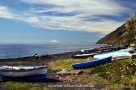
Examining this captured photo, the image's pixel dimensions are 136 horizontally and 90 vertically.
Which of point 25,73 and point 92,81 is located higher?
point 25,73

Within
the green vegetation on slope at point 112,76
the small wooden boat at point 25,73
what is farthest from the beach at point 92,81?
the small wooden boat at point 25,73

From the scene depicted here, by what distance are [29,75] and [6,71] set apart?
3.38m

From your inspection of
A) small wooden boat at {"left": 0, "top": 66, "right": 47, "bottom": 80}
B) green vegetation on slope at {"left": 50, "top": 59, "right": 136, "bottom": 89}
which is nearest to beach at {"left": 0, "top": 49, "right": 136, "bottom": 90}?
green vegetation on slope at {"left": 50, "top": 59, "right": 136, "bottom": 89}

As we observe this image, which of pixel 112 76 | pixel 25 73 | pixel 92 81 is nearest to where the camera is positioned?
pixel 92 81

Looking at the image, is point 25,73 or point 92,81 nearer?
point 92,81

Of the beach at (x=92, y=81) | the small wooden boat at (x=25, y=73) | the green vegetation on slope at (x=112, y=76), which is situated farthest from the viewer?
the small wooden boat at (x=25, y=73)

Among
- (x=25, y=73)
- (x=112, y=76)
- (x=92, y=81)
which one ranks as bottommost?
(x=92, y=81)

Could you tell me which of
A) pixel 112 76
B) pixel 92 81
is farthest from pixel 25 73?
pixel 112 76

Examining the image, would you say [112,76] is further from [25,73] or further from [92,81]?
[25,73]

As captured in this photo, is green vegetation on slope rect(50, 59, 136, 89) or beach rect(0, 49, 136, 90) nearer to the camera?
green vegetation on slope rect(50, 59, 136, 89)

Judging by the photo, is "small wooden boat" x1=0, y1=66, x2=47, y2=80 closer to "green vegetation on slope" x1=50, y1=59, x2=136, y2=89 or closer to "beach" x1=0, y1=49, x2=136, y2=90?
"beach" x1=0, y1=49, x2=136, y2=90

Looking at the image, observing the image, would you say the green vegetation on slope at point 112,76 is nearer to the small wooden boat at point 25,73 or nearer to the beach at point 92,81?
the beach at point 92,81

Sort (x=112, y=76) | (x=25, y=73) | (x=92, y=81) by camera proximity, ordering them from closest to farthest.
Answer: (x=92, y=81)
(x=112, y=76)
(x=25, y=73)

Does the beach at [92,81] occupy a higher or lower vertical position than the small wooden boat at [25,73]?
lower
